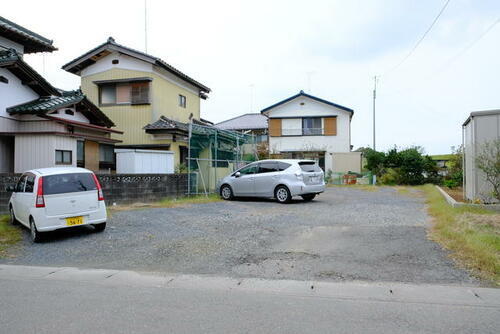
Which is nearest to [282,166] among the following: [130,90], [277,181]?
[277,181]

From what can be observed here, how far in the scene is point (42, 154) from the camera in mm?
13969

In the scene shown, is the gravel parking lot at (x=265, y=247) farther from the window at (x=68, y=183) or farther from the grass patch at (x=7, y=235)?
the window at (x=68, y=183)

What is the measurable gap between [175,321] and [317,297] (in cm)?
177

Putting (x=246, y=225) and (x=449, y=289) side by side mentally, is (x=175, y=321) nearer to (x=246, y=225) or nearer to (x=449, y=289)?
(x=449, y=289)

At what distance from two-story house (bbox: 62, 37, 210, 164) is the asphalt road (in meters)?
14.3

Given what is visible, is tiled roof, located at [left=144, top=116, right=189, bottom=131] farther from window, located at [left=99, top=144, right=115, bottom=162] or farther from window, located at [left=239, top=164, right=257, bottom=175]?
window, located at [left=239, top=164, right=257, bottom=175]

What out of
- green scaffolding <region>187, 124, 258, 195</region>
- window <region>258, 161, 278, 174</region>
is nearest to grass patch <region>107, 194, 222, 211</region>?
green scaffolding <region>187, 124, 258, 195</region>

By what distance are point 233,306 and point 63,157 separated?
482 inches

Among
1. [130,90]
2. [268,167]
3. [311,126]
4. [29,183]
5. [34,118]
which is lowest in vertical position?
[29,183]

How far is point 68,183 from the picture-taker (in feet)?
28.6

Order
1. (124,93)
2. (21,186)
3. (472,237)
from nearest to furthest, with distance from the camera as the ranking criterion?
(472,237) → (21,186) → (124,93)

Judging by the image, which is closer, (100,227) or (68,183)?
(68,183)

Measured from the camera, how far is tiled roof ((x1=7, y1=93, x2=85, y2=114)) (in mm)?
14320

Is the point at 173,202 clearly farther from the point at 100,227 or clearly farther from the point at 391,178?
Answer: the point at 391,178
